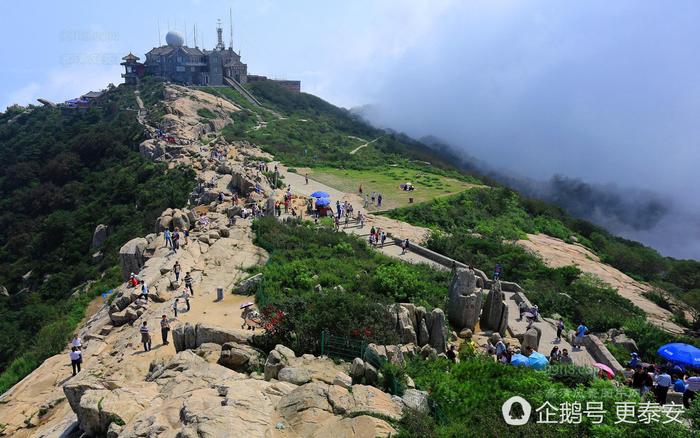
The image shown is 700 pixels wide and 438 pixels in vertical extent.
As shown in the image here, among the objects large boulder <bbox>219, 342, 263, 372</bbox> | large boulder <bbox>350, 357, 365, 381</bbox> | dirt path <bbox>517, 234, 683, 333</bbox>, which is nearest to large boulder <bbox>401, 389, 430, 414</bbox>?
large boulder <bbox>350, 357, 365, 381</bbox>

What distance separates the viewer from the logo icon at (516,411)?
10.2m

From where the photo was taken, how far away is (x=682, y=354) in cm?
1869

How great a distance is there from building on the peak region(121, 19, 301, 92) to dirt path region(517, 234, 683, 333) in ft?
267

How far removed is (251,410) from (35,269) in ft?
151

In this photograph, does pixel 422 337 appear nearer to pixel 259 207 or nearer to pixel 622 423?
pixel 622 423

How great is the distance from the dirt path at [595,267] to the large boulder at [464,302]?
45.5ft

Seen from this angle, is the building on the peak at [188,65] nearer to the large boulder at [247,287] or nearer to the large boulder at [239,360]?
the large boulder at [247,287]

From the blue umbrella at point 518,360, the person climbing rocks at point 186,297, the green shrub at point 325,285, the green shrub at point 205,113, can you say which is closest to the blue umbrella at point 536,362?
the blue umbrella at point 518,360

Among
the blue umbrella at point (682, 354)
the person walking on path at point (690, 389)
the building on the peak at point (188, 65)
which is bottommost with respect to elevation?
the blue umbrella at point (682, 354)

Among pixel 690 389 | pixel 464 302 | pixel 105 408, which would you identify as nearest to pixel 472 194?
pixel 464 302

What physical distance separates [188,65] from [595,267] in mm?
90284

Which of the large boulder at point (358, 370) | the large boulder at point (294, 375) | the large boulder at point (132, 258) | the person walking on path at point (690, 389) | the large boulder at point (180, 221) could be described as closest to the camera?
the large boulder at point (294, 375)

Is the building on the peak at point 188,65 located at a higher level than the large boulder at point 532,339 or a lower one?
higher

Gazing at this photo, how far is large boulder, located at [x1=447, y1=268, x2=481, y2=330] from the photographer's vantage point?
66.9 ft
